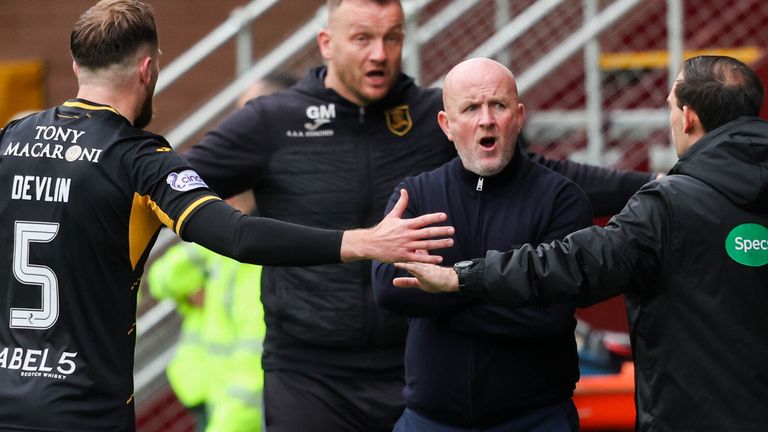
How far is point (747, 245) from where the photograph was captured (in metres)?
4.03

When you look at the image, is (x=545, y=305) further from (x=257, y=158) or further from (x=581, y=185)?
(x=257, y=158)

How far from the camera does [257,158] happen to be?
5.41m

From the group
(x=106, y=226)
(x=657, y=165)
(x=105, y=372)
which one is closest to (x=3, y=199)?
(x=106, y=226)

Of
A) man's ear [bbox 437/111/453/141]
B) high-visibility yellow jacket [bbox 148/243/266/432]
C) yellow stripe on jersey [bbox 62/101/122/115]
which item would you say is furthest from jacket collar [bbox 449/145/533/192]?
high-visibility yellow jacket [bbox 148/243/266/432]

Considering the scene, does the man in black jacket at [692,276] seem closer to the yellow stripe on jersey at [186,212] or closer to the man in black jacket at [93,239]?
the man in black jacket at [93,239]

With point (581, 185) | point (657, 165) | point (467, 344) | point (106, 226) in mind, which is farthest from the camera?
point (657, 165)

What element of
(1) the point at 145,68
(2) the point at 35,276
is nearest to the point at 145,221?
(2) the point at 35,276

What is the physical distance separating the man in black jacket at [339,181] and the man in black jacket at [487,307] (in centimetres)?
66

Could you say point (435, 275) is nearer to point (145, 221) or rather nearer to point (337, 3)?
point (145, 221)

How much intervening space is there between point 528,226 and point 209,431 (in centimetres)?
247

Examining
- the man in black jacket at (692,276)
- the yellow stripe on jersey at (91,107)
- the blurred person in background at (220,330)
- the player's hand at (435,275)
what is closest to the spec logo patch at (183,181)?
the yellow stripe on jersey at (91,107)

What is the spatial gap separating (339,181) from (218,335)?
5.07ft

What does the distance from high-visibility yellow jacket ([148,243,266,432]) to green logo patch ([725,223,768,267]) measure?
9.03 feet

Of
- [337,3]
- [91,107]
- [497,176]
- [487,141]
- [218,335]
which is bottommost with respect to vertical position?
[218,335]
